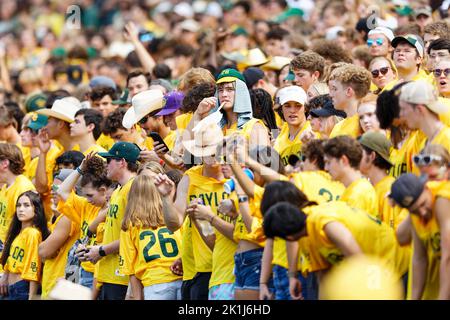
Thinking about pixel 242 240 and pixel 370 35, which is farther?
pixel 370 35

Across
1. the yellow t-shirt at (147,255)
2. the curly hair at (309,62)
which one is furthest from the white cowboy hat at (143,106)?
the yellow t-shirt at (147,255)

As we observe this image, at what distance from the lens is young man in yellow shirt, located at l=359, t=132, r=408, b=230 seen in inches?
341

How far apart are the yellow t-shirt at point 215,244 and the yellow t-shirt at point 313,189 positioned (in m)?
0.98

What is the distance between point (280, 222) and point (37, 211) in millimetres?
4928

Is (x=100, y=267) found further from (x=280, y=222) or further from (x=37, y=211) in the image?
(x=280, y=222)

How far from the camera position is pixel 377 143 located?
28.4 feet

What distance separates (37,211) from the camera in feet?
39.9

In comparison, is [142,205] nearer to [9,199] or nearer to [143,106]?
[143,106]

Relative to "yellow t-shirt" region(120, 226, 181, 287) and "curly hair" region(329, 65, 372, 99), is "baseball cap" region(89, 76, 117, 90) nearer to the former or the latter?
"yellow t-shirt" region(120, 226, 181, 287)

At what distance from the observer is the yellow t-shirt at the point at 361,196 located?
842 cm

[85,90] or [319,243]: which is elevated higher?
[85,90]

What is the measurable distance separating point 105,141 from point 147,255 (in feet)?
10.4
